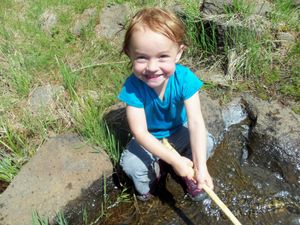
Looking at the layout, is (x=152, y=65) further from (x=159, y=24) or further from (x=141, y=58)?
(x=159, y=24)

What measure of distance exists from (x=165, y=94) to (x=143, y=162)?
440mm

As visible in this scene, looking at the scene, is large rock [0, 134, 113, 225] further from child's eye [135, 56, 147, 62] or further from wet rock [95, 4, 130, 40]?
wet rock [95, 4, 130, 40]

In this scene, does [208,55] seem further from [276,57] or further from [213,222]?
[213,222]

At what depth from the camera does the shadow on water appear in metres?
2.24

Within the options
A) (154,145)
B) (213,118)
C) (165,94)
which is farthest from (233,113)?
(154,145)

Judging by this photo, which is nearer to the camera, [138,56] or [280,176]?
[138,56]

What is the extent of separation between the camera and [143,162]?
2.30 metres

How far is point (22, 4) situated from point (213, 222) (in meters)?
3.17

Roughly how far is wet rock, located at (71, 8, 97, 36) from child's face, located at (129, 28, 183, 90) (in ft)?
6.12

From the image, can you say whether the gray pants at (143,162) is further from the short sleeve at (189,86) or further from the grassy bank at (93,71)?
the short sleeve at (189,86)

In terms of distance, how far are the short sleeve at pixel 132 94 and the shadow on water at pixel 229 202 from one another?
0.66 m

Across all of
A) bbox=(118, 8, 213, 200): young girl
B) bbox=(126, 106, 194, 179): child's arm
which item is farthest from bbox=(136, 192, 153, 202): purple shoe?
bbox=(126, 106, 194, 179): child's arm

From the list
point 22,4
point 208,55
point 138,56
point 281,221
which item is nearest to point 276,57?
point 208,55

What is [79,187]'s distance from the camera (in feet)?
7.71
